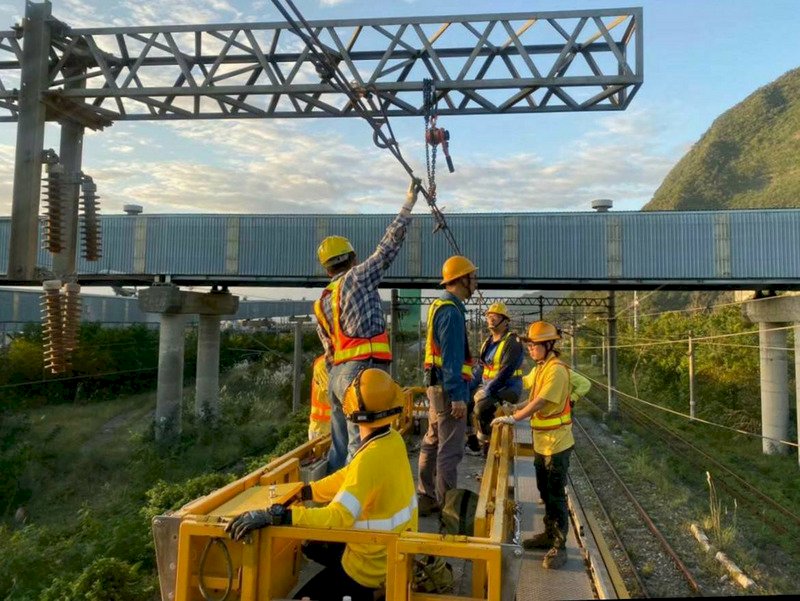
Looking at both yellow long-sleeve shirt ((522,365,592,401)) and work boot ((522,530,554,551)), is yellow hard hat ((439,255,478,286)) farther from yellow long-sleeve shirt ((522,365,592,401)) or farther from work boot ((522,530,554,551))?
work boot ((522,530,554,551))

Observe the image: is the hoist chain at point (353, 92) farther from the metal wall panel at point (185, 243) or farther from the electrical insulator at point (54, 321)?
the metal wall panel at point (185, 243)

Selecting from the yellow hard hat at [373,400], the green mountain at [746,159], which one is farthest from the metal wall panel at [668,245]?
the green mountain at [746,159]

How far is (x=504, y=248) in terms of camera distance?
1945 centimetres

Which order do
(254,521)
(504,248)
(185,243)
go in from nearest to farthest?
(254,521)
(504,248)
(185,243)

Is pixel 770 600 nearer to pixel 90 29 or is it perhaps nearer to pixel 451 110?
pixel 451 110

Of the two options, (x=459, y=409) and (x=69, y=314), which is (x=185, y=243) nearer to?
(x=69, y=314)

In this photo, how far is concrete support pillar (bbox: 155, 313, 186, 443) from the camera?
63.7 ft

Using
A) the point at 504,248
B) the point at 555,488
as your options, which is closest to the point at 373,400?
the point at 555,488

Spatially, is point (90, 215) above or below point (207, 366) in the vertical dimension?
above

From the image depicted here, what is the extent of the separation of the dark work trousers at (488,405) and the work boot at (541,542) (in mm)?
1529

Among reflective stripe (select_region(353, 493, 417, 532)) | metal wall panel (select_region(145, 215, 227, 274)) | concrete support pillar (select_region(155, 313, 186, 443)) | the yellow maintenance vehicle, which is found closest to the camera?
the yellow maintenance vehicle

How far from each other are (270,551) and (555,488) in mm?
2790

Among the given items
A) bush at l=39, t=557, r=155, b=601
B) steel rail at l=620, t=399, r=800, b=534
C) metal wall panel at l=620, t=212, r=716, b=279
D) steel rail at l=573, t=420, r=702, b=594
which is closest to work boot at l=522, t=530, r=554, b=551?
bush at l=39, t=557, r=155, b=601

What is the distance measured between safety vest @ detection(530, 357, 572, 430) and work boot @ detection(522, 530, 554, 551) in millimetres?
864
